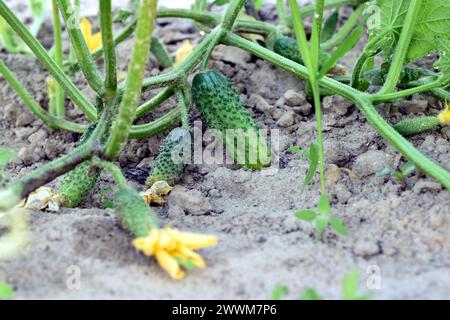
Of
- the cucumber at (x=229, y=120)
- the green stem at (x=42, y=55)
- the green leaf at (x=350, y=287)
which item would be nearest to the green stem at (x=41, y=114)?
the green stem at (x=42, y=55)

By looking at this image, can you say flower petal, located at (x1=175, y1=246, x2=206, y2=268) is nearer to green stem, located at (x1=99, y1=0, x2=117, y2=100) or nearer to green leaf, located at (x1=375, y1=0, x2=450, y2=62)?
green stem, located at (x1=99, y1=0, x2=117, y2=100)

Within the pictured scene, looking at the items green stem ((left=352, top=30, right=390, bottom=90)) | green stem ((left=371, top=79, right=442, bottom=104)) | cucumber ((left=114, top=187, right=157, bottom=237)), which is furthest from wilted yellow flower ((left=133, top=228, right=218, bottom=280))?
green stem ((left=352, top=30, right=390, bottom=90))

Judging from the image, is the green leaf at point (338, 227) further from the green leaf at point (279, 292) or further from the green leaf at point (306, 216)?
the green leaf at point (279, 292)
